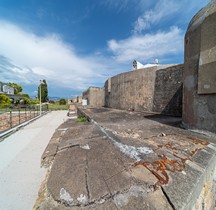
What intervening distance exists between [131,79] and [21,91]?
45.2 metres

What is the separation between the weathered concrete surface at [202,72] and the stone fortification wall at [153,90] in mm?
2771

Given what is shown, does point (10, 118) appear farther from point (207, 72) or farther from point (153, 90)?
point (207, 72)

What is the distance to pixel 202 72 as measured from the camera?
2.39 metres

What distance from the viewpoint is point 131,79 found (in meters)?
7.72

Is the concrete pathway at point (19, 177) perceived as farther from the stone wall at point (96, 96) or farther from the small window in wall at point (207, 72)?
the stone wall at point (96, 96)

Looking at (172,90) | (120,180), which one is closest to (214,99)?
(120,180)

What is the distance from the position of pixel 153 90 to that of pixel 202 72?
401 centimetres

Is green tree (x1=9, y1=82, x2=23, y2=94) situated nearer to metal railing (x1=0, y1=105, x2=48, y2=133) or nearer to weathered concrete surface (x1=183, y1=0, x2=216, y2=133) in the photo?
metal railing (x1=0, y1=105, x2=48, y2=133)

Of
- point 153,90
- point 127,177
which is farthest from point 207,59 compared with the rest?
point 153,90

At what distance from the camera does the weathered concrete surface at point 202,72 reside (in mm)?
2230

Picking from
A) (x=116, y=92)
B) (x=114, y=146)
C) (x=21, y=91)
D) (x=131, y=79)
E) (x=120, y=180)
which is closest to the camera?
(x=120, y=180)

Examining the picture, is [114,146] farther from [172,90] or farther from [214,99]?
[172,90]

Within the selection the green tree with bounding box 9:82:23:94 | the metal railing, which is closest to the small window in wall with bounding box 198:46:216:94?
the metal railing

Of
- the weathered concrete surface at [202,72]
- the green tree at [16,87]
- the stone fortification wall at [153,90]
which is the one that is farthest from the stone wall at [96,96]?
the green tree at [16,87]
